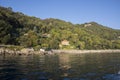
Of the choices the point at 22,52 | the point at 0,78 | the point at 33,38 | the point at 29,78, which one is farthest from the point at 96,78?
the point at 33,38

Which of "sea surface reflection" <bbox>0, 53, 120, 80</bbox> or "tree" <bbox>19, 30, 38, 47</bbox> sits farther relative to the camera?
"tree" <bbox>19, 30, 38, 47</bbox>

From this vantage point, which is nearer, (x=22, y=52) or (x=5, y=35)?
(x=22, y=52)

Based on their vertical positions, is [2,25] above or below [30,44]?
above

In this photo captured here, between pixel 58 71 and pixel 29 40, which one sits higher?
pixel 29 40

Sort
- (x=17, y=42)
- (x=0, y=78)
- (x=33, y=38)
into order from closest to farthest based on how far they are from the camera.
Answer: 1. (x=0, y=78)
2. (x=17, y=42)
3. (x=33, y=38)

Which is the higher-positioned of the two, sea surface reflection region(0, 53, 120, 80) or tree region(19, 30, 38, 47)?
tree region(19, 30, 38, 47)

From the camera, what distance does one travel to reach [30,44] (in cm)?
17338

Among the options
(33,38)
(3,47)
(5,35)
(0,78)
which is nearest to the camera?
(0,78)

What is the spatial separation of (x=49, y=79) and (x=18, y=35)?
514 ft

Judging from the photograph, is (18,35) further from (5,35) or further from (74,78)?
(74,78)

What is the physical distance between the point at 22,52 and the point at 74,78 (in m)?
101

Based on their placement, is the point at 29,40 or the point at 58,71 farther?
the point at 29,40

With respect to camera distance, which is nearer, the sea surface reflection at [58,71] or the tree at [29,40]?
the sea surface reflection at [58,71]

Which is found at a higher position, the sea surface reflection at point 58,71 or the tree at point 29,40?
the tree at point 29,40
